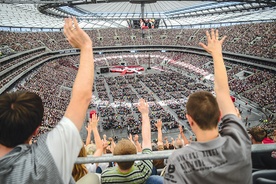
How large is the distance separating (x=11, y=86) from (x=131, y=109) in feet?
56.1

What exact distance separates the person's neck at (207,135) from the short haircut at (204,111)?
0.04 m

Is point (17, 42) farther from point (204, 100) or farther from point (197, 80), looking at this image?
point (204, 100)

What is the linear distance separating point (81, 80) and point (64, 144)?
563 mm

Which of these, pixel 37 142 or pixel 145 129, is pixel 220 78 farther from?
pixel 37 142

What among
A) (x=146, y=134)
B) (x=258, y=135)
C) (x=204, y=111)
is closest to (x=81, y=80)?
(x=204, y=111)

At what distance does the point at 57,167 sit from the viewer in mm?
1682

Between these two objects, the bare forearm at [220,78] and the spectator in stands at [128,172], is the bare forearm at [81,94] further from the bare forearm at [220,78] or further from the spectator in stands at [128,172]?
the bare forearm at [220,78]

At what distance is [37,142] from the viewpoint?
1.74 meters

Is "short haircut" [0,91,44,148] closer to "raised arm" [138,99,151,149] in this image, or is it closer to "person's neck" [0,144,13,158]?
"person's neck" [0,144,13,158]

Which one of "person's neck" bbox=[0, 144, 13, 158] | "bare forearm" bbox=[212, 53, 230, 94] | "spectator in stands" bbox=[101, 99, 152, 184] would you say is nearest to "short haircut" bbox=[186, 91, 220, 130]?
"bare forearm" bbox=[212, 53, 230, 94]

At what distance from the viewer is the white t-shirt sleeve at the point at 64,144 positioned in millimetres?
1688

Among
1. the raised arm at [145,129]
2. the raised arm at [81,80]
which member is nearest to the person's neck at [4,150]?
the raised arm at [81,80]

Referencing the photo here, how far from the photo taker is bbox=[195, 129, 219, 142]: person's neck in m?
2.08

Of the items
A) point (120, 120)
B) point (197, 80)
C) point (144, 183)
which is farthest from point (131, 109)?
point (144, 183)
